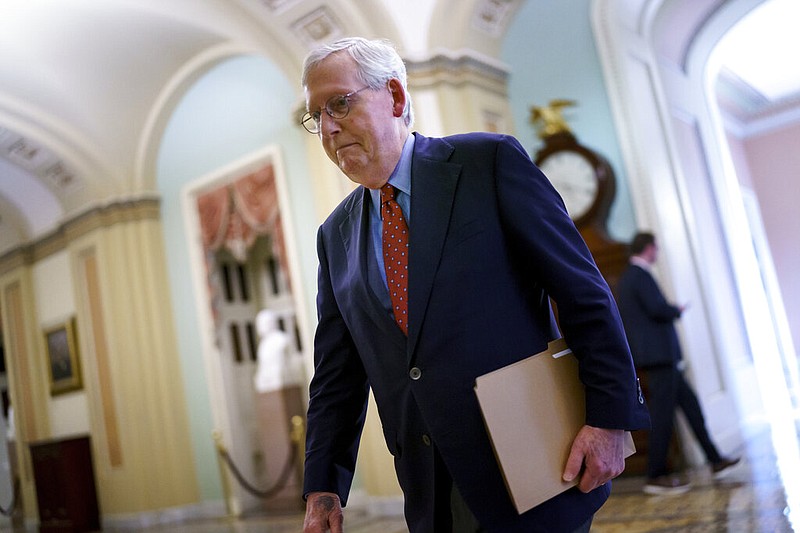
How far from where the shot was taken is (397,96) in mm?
1470

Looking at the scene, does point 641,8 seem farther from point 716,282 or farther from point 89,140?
point 89,140

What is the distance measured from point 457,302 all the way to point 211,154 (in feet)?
25.9

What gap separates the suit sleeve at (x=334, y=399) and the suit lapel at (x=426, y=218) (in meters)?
0.31

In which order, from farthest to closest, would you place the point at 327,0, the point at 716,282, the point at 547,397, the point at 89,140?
the point at 89,140 < the point at 716,282 < the point at 327,0 < the point at 547,397

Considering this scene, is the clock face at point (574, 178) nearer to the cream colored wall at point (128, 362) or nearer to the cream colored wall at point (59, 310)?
the cream colored wall at point (128, 362)

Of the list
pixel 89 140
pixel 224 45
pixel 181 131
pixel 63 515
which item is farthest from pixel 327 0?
pixel 63 515

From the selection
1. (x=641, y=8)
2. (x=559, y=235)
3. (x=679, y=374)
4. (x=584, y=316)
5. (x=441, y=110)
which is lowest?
(x=679, y=374)

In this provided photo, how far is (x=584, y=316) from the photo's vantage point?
129 centimetres

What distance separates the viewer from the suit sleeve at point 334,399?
157 centimetres

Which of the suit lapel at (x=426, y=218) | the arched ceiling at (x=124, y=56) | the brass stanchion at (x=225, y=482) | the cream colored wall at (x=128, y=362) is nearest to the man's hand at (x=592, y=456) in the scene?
the suit lapel at (x=426, y=218)

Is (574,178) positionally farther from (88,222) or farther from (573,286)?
(88,222)

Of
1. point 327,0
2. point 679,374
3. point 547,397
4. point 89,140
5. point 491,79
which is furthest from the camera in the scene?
point 89,140

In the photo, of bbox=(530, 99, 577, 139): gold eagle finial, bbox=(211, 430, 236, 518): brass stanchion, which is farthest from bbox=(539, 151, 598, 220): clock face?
bbox=(211, 430, 236, 518): brass stanchion

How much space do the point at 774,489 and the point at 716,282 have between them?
3245 millimetres
